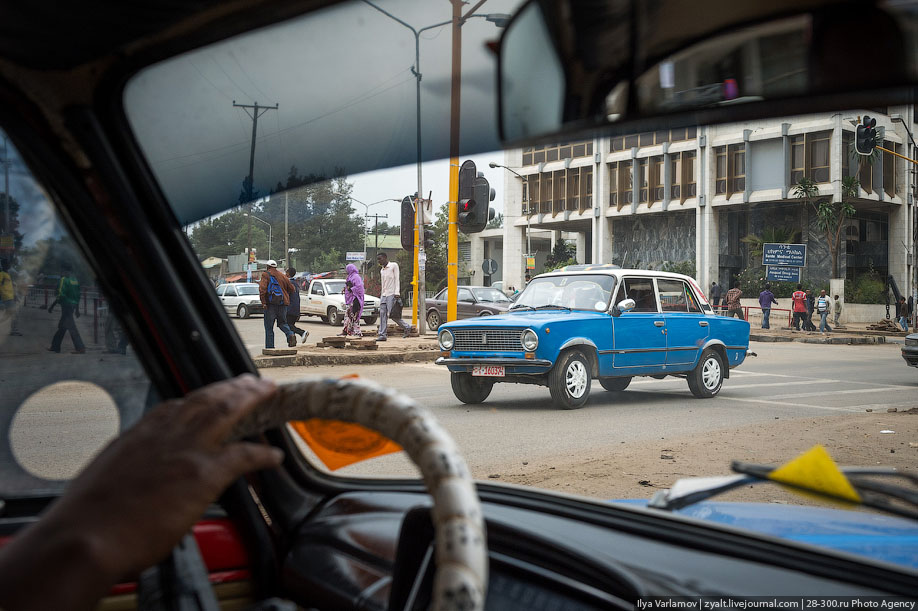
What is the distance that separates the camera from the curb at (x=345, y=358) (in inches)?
89.5

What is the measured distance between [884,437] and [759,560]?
1.07 m

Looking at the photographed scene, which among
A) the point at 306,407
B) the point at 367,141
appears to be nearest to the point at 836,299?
the point at 367,141

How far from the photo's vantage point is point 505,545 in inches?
54.2

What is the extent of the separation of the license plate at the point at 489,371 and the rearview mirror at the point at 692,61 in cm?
661

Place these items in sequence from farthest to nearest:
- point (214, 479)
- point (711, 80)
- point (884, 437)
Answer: point (884, 437) < point (711, 80) < point (214, 479)

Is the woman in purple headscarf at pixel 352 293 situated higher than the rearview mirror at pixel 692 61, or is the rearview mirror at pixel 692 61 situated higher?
the rearview mirror at pixel 692 61

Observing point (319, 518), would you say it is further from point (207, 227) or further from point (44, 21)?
point (44, 21)

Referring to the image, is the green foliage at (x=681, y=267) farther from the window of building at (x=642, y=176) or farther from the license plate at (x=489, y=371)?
the license plate at (x=489, y=371)

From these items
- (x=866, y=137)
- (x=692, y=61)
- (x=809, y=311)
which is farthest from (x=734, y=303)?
(x=692, y=61)

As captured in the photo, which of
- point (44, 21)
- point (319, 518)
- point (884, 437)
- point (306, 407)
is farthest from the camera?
point (884, 437)

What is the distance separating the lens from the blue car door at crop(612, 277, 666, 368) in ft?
21.0

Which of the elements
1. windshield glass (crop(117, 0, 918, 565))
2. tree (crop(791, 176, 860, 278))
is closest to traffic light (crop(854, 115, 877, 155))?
windshield glass (crop(117, 0, 918, 565))

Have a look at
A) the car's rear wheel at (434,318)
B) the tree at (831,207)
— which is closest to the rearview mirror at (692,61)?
the tree at (831,207)

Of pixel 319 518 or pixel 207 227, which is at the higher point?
pixel 207 227
